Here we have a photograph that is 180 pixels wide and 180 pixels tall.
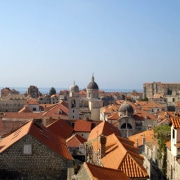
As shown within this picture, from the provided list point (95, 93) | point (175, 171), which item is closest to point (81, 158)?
point (175, 171)

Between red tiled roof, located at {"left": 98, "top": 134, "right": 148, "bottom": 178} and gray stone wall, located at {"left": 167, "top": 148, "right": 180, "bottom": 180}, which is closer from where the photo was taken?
red tiled roof, located at {"left": 98, "top": 134, "right": 148, "bottom": 178}

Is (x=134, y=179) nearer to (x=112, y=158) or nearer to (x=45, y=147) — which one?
(x=112, y=158)

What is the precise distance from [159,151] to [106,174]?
38.3 feet

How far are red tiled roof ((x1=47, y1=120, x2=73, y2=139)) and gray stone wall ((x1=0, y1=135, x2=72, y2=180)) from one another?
21.8 m

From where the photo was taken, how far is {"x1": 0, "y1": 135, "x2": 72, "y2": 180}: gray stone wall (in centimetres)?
1914

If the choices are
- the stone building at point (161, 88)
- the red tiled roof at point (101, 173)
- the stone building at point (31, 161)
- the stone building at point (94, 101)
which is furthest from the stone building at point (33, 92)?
the red tiled roof at point (101, 173)

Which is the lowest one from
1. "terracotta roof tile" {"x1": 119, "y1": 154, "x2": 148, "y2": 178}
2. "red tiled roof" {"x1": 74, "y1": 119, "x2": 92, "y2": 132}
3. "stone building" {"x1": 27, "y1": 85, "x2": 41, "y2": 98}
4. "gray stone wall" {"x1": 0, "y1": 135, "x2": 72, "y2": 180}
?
"red tiled roof" {"x1": 74, "y1": 119, "x2": 92, "y2": 132}

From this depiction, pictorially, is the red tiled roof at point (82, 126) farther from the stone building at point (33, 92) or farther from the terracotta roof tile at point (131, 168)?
the stone building at point (33, 92)

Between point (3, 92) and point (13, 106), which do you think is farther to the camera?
point (3, 92)

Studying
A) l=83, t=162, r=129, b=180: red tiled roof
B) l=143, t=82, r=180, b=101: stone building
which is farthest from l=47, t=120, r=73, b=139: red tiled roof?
l=143, t=82, r=180, b=101: stone building

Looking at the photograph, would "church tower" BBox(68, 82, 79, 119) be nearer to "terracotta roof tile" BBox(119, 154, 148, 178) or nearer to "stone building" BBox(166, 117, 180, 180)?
"stone building" BBox(166, 117, 180, 180)

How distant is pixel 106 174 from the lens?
1647cm

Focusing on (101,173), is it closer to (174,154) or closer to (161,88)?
(174,154)

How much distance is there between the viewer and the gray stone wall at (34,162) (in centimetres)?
1914
